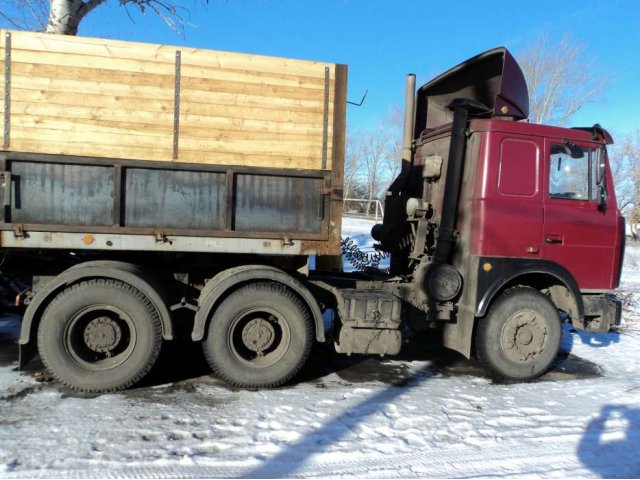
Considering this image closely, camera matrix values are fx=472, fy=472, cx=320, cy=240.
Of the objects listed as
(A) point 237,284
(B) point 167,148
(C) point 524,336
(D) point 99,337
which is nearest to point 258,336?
(A) point 237,284

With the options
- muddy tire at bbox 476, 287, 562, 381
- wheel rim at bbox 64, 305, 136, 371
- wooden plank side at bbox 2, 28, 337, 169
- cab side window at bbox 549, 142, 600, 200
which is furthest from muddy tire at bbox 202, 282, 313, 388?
cab side window at bbox 549, 142, 600, 200

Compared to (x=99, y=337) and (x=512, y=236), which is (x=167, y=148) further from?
(x=512, y=236)

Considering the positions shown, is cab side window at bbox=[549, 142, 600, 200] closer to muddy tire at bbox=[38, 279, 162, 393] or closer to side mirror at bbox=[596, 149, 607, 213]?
side mirror at bbox=[596, 149, 607, 213]

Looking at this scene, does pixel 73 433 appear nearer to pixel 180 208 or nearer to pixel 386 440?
pixel 180 208

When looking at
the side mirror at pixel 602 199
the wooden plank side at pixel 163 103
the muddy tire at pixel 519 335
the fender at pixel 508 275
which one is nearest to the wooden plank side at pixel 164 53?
the wooden plank side at pixel 163 103

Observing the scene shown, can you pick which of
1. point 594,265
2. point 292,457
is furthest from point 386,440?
point 594,265

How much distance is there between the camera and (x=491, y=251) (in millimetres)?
4965

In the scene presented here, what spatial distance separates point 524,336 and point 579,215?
1.46 metres

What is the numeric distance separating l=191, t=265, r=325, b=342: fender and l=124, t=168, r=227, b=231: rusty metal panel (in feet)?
1.57

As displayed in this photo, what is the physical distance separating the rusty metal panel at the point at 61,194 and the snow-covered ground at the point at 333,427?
5.17ft

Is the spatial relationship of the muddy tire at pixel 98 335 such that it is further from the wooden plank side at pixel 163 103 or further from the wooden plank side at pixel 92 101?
the wooden plank side at pixel 92 101

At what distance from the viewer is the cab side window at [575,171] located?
5156 millimetres

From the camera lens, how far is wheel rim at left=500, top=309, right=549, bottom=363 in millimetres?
5090

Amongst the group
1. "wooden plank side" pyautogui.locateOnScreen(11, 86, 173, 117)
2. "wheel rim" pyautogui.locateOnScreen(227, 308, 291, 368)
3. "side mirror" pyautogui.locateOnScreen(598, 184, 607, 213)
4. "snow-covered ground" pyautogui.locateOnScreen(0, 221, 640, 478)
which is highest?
"wooden plank side" pyautogui.locateOnScreen(11, 86, 173, 117)
